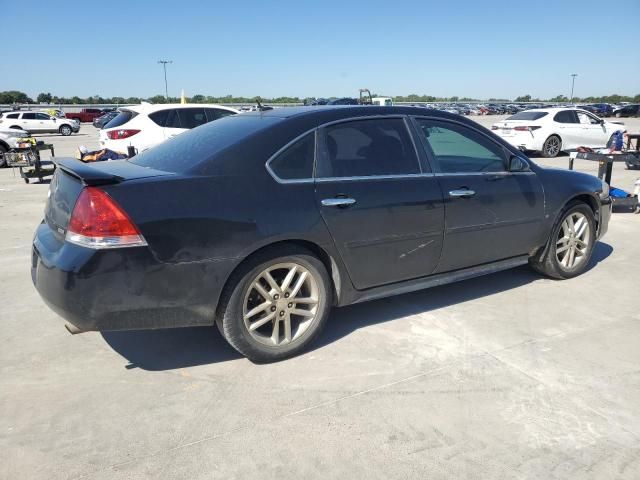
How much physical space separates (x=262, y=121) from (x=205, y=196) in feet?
2.96

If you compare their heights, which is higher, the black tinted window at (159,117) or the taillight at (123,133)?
the black tinted window at (159,117)

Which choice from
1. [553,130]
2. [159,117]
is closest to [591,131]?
[553,130]

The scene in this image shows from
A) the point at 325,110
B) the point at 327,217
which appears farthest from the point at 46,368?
the point at 325,110

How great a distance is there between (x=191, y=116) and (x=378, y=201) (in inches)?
351

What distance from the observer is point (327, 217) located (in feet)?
10.8

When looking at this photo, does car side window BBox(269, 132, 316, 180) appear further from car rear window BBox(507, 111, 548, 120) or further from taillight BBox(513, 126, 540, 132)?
car rear window BBox(507, 111, 548, 120)

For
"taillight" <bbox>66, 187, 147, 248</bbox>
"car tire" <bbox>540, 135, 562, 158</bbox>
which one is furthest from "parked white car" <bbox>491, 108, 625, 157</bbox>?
"taillight" <bbox>66, 187, 147, 248</bbox>

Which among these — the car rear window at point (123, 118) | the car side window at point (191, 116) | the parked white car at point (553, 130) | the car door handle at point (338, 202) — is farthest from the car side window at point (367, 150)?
the parked white car at point (553, 130)

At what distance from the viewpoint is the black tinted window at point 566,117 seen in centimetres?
1556

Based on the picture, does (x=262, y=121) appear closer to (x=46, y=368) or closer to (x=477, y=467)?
(x=46, y=368)

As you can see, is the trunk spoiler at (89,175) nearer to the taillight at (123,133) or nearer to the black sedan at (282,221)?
the black sedan at (282,221)

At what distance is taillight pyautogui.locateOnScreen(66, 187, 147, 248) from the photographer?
2.73 metres

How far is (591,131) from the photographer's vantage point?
16016 millimetres

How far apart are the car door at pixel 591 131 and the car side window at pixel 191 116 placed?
1145 centimetres
